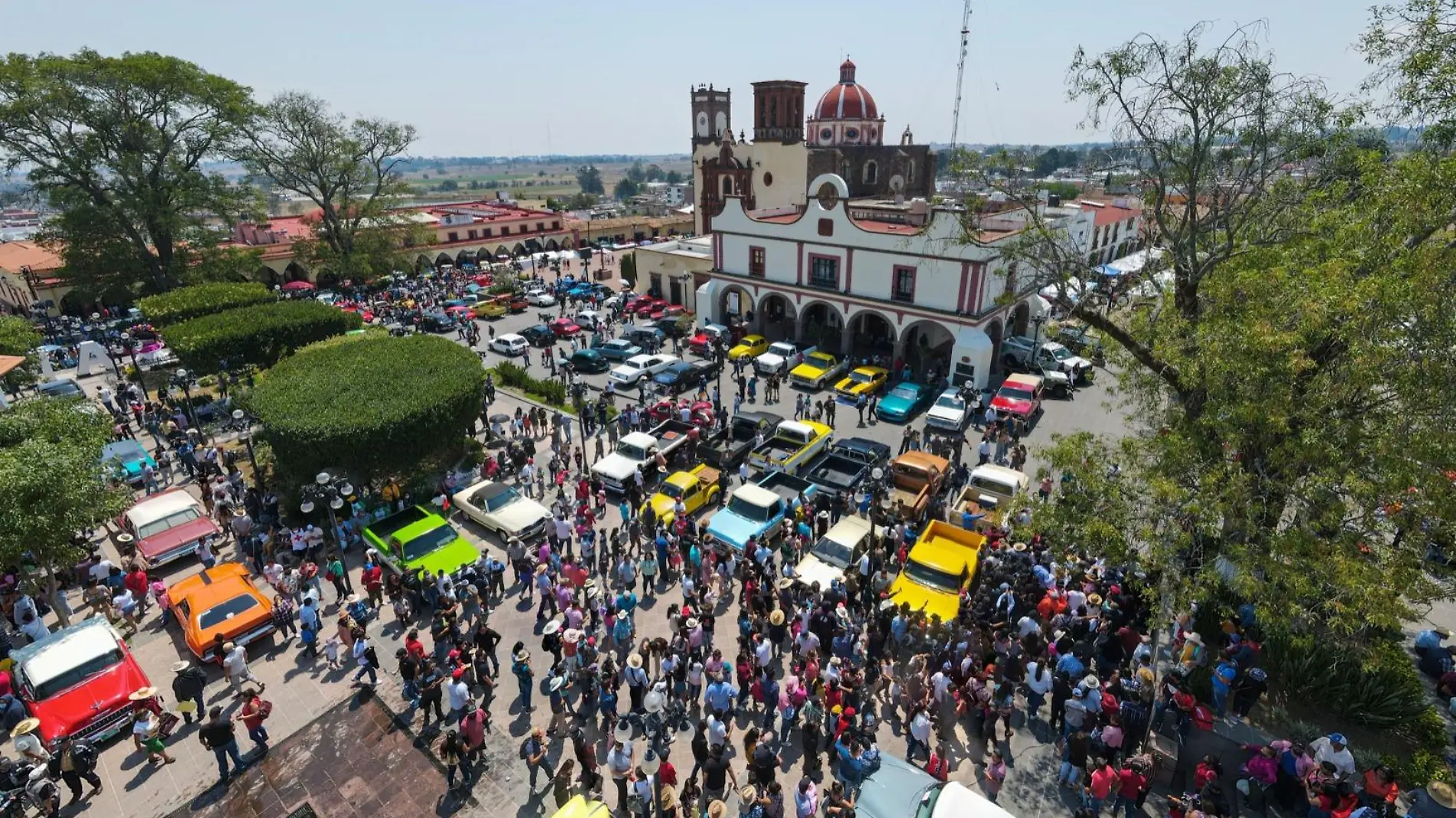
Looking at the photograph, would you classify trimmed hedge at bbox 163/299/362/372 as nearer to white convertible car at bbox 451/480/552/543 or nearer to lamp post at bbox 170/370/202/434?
lamp post at bbox 170/370/202/434

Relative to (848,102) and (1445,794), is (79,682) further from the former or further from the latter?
(848,102)

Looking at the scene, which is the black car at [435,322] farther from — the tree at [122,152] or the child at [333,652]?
the child at [333,652]

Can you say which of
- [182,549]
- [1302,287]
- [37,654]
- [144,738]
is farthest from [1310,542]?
[182,549]

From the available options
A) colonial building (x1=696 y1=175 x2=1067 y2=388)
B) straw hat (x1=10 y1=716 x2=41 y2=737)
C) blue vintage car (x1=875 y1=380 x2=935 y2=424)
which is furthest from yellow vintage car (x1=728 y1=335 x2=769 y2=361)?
straw hat (x1=10 y1=716 x2=41 y2=737)

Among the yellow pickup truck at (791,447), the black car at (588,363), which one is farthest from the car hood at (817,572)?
the black car at (588,363)

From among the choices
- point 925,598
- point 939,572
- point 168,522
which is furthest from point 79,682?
point 939,572

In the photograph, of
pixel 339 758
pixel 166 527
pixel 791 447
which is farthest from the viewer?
pixel 791 447

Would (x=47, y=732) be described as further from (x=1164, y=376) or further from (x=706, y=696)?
(x=1164, y=376)
